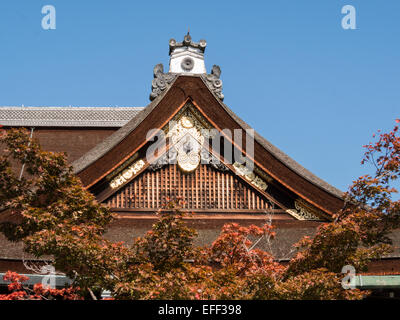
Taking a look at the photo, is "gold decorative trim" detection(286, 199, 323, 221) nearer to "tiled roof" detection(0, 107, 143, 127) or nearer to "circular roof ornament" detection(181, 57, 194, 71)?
"circular roof ornament" detection(181, 57, 194, 71)

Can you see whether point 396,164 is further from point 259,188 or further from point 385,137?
point 259,188

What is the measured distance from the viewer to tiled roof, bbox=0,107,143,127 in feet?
65.7

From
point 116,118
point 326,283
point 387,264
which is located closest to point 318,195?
point 387,264

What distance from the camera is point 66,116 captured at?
20.7m

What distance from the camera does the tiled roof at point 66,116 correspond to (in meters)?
20.0

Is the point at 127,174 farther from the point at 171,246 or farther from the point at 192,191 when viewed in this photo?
the point at 171,246

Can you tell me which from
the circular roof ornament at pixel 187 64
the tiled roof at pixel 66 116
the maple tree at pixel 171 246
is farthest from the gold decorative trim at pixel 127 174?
the tiled roof at pixel 66 116

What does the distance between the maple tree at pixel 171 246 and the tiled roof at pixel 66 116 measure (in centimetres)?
1151

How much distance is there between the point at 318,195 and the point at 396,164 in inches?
134

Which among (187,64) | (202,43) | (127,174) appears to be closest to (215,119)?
(127,174)

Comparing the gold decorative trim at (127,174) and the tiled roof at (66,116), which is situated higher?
the tiled roof at (66,116)

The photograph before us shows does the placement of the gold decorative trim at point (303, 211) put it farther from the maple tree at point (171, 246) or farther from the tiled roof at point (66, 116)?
the tiled roof at point (66, 116)

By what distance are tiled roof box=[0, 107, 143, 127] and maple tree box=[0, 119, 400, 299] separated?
11506mm

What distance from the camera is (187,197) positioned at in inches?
464
